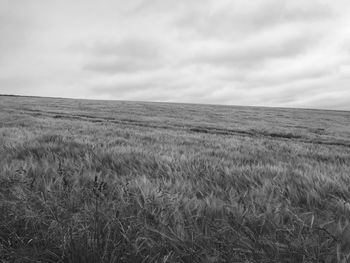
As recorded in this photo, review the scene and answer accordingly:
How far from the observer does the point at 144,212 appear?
1.87m

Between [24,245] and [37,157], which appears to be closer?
[24,245]

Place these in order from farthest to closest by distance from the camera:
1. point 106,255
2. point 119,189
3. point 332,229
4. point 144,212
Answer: point 119,189 < point 144,212 < point 332,229 < point 106,255

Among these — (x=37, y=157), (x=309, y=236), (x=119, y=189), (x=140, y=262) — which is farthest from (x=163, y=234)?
(x=37, y=157)

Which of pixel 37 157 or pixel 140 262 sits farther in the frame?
pixel 37 157

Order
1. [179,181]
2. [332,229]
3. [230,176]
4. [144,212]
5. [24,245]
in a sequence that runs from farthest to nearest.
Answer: [230,176] < [179,181] < [144,212] < [332,229] < [24,245]

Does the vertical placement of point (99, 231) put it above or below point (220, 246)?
above

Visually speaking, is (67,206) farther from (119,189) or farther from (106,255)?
(106,255)

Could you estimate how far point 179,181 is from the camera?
8.85 ft

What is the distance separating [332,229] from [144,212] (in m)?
1.60

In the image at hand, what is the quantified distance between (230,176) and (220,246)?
1520mm

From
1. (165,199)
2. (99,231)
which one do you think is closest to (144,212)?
(165,199)

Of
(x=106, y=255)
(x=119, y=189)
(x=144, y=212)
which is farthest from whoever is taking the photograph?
(x=119, y=189)

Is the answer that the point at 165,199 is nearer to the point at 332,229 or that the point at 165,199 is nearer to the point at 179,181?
the point at 179,181

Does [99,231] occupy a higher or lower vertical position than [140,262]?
higher
